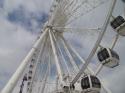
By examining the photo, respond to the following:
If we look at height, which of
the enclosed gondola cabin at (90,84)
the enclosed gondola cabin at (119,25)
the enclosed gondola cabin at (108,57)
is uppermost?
the enclosed gondola cabin at (119,25)

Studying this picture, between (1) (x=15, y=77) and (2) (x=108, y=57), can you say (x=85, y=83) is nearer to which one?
(2) (x=108, y=57)

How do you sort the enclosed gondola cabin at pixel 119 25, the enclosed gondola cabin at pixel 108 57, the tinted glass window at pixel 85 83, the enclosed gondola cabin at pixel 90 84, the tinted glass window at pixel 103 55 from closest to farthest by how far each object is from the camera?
the enclosed gondola cabin at pixel 90 84, the tinted glass window at pixel 85 83, the enclosed gondola cabin at pixel 108 57, the tinted glass window at pixel 103 55, the enclosed gondola cabin at pixel 119 25

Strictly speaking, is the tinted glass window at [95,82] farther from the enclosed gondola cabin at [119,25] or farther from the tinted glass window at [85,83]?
the enclosed gondola cabin at [119,25]

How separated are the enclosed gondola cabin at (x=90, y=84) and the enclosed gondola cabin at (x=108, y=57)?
217 cm

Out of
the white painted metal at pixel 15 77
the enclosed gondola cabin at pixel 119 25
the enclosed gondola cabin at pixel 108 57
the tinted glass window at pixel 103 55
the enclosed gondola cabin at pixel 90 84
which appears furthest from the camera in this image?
the enclosed gondola cabin at pixel 119 25

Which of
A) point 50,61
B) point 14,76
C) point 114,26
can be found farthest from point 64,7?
point 14,76

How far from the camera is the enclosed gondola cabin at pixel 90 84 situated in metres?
20.5

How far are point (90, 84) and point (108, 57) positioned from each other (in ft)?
10.5

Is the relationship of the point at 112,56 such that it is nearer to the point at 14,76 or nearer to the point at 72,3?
the point at 14,76

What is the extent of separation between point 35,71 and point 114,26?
37.5 feet

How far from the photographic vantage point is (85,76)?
69.3ft

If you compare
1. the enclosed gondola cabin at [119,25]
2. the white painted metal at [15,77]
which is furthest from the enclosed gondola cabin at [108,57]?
the white painted metal at [15,77]

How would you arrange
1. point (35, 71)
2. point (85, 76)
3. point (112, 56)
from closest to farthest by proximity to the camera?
point (85, 76), point (112, 56), point (35, 71)

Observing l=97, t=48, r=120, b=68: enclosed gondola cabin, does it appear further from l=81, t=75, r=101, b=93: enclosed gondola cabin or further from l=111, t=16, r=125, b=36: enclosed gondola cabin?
l=81, t=75, r=101, b=93: enclosed gondola cabin
